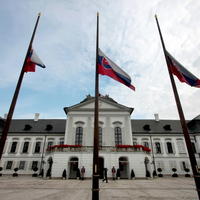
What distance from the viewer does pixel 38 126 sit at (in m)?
36.9

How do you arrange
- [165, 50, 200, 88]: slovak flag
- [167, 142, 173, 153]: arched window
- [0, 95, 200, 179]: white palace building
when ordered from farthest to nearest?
[167, 142, 173, 153]: arched window < [0, 95, 200, 179]: white palace building < [165, 50, 200, 88]: slovak flag

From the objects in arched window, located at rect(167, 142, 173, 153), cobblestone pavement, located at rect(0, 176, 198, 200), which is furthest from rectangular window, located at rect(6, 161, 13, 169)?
arched window, located at rect(167, 142, 173, 153)

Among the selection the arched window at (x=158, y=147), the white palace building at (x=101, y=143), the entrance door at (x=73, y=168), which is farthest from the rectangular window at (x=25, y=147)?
the arched window at (x=158, y=147)

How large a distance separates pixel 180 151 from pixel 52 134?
2835cm

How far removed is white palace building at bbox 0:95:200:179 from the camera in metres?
21.5

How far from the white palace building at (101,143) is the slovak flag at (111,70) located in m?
16.4

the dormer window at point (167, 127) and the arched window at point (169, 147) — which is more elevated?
the dormer window at point (167, 127)

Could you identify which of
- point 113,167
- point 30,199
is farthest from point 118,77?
point 113,167

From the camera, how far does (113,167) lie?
65.9 feet

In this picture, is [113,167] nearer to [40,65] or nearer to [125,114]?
[125,114]

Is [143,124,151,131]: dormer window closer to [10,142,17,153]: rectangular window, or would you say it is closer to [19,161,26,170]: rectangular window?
[19,161,26,170]: rectangular window

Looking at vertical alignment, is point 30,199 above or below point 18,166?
below

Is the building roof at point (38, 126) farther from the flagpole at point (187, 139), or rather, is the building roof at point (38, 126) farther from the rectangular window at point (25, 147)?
the flagpole at point (187, 139)

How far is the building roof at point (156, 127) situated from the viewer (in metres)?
34.7
